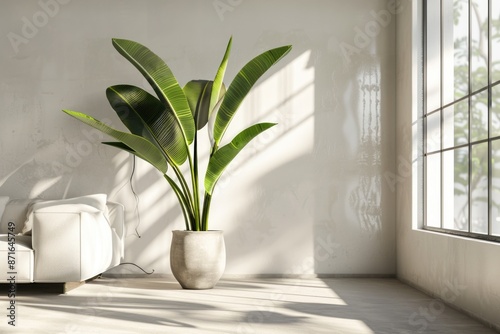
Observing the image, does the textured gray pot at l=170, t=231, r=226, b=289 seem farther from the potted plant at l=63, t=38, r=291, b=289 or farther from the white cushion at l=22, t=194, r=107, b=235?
the white cushion at l=22, t=194, r=107, b=235

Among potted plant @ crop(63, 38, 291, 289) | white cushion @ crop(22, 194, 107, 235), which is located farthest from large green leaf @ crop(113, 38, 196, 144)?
white cushion @ crop(22, 194, 107, 235)

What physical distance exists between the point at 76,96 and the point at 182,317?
8.15 ft

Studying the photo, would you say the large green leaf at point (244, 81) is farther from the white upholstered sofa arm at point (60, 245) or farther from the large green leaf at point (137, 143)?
the white upholstered sofa arm at point (60, 245)

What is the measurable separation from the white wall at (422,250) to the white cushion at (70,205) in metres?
2.16

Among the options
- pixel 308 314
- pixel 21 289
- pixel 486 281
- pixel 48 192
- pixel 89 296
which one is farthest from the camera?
pixel 48 192

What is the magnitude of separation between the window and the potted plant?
1075 millimetres

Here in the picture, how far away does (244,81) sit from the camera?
13.8 ft

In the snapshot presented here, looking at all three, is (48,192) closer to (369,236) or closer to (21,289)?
(21,289)

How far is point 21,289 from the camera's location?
422 cm

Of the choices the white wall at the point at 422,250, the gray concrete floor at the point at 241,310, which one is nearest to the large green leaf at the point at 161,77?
the gray concrete floor at the point at 241,310

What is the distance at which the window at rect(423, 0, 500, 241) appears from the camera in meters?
3.31

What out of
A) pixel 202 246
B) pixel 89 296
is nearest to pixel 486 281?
pixel 202 246

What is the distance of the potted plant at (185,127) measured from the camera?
4117 mm

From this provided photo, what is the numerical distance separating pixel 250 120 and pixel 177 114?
0.97 metres
